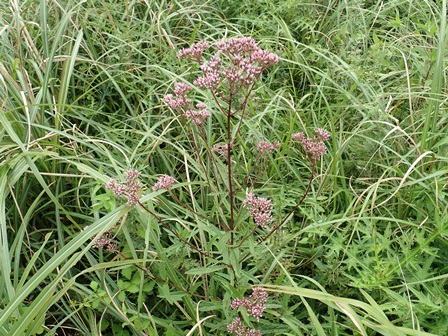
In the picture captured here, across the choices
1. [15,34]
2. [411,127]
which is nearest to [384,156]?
[411,127]

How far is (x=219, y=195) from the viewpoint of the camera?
174cm

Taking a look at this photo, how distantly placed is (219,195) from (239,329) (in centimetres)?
50

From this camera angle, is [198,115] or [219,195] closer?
[198,115]

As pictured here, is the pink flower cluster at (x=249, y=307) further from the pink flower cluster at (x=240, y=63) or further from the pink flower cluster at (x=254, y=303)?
the pink flower cluster at (x=240, y=63)

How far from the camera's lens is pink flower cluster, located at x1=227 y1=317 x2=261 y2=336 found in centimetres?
137

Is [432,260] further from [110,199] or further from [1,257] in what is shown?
[1,257]

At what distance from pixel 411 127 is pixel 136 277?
124 centimetres

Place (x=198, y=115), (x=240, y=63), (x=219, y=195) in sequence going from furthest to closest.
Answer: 1. (x=219, y=195)
2. (x=198, y=115)
3. (x=240, y=63)

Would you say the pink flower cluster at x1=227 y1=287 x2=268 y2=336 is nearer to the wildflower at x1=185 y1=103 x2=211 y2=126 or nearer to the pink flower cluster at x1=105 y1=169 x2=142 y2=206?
the pink flower cluster at x1=105 y1=169 x2=142 y2=206

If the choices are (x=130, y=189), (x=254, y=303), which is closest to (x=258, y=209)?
(x=254, y=303)

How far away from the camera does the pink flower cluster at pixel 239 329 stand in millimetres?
1367

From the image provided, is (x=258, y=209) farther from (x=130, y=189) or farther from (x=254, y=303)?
(x=130, y=189)

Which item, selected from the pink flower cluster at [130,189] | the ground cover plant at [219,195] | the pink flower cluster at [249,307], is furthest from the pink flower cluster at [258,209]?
the pink flower cluster at [130,189]

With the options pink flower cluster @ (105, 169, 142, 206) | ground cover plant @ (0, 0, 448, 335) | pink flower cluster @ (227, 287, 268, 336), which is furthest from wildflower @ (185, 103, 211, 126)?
pink flower cluster @ (227, 287, 268, 336)
